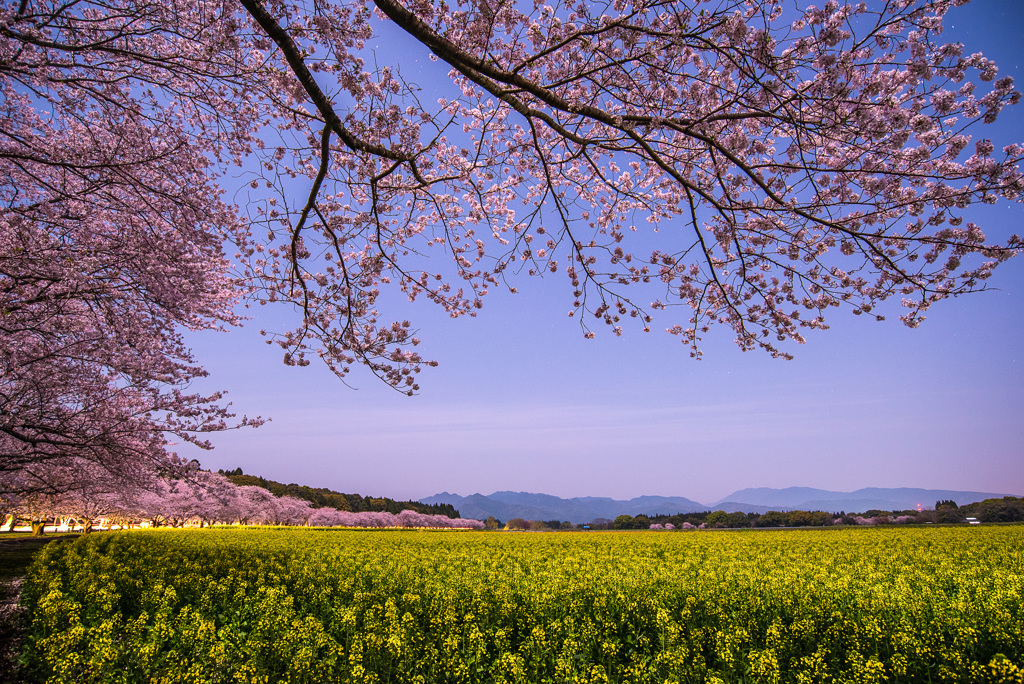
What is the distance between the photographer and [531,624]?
709 cm

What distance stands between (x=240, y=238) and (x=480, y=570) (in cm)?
1017

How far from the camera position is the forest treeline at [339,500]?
85.6 m

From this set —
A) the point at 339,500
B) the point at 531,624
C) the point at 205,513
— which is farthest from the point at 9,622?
the point at 339,500

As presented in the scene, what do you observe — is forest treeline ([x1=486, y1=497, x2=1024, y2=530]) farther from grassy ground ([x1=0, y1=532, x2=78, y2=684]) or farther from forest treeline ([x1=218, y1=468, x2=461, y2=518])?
grassy ground ([x1=0, y1=532, x2=78, y2=684])

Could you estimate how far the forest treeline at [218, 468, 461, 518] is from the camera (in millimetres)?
85562

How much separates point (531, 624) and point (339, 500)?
94.4 meters

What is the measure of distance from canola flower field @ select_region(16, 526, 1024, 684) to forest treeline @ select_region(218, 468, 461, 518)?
263ft

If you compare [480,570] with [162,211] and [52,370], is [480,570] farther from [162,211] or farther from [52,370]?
[52,370]

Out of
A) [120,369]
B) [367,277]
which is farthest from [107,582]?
[367,277]

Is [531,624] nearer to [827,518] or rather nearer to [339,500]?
[827,518]

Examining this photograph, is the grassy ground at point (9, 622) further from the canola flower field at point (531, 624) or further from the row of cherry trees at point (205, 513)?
the row of cherry trees at point (205, 513)

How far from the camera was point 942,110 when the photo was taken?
5539mm

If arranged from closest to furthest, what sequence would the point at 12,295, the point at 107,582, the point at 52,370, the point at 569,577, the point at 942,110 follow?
the point at 942,110
the point at 12,295
the point at 107,582
the point at 569,577
the point at 52,370

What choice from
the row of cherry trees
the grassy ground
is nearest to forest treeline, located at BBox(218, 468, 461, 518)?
the row of cherry trees
